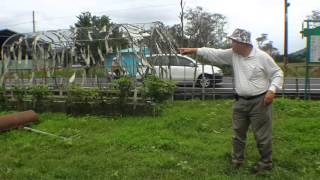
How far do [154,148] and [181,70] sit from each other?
925 cm

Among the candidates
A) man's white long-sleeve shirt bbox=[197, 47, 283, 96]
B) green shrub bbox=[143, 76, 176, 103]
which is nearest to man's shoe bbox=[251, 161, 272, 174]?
man's white long-sleeve shirt bbox=[197, 47, 283, 96]

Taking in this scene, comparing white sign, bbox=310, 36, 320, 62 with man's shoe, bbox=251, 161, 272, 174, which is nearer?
man's shoe, bbox=251, 161, 272, 174

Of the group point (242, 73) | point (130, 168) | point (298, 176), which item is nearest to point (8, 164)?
point (130, 168)

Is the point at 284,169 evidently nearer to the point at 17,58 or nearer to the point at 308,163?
the point at 308,163

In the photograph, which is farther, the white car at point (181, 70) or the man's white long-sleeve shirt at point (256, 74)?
the white car at point (181, 70)

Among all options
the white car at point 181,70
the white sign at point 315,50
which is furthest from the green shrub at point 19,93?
the white sign at point 315,50

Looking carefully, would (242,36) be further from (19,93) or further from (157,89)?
(19,93)

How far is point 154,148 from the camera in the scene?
735 cm

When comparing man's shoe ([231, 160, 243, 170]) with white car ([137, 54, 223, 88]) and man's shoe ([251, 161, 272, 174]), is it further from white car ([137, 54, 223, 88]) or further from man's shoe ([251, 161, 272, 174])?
white car ([137, 54, 223, 88])

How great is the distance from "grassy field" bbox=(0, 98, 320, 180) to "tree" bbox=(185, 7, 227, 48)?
109 feet

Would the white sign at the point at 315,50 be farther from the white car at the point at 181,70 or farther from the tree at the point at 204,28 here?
the tree at the point at 204,28

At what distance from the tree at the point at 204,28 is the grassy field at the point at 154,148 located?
33.2m

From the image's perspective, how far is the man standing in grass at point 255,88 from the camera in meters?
5.80

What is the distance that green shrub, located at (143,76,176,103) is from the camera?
10.0 meters
